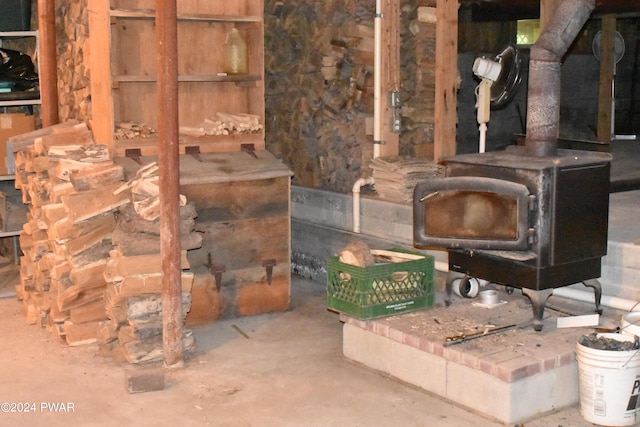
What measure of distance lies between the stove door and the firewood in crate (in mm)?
299

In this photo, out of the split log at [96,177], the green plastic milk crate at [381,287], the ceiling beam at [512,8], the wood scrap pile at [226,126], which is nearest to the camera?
the green plastic milk crate at [381,287]

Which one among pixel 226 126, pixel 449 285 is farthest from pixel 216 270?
pixel 449 285

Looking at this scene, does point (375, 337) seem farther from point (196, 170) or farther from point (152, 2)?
point (152, 2)

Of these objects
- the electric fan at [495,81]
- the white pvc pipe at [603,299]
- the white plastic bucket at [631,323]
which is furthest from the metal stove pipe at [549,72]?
the white plastic bucket at [631,323]

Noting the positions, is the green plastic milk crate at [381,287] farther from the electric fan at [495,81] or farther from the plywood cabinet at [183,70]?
the plywood cabinet at [183,70]

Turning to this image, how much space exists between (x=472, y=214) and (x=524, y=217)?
0.34m

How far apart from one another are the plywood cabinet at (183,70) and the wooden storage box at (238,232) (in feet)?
0.95

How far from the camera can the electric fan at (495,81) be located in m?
5.23

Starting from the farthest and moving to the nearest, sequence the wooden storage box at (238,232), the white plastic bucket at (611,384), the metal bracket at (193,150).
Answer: the metal bracket at (193,150) < the wooden storage box at (238,232) < the white plastic bucket at (611,384)

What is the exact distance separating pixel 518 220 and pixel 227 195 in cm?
207

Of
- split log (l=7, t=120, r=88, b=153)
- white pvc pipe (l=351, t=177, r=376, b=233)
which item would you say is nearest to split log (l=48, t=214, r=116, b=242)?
split log (l=7, t=120, r=88, b=153)

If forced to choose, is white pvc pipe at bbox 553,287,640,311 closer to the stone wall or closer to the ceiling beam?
the stone wall

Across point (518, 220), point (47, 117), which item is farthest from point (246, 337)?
point (47, 117)

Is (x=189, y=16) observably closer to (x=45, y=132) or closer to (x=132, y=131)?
(x=132, y=131)
